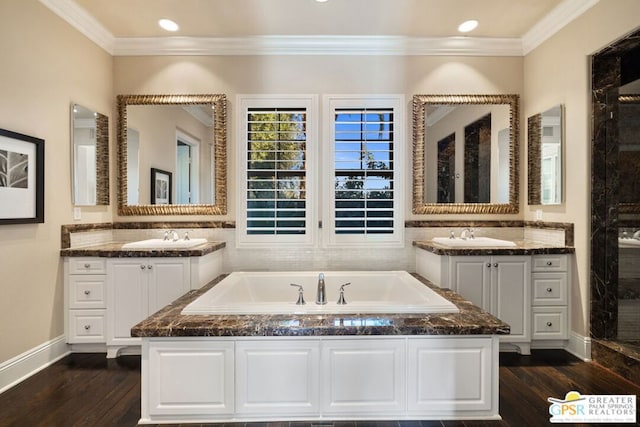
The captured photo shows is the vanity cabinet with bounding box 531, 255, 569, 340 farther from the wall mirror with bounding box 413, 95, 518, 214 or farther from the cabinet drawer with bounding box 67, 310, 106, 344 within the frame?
the cabinet drawer with bounding box 67, 310, 106, 344

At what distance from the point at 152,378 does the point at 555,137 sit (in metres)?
3.45

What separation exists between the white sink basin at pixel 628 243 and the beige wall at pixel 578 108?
1.27 feet

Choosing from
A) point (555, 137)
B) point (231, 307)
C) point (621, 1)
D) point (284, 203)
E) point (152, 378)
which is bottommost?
point (152, 378)

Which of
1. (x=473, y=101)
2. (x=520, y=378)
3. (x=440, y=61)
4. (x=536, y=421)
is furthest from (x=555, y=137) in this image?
(x=536, y=421)

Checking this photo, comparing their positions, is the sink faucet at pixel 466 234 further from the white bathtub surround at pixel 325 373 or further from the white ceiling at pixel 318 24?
the white ceiling at pixel 318 24

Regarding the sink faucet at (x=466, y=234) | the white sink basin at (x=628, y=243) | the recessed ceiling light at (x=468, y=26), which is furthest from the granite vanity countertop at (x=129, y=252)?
the white sink basin at (x=628, y=243)

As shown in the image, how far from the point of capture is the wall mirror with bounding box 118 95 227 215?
3.45 meters

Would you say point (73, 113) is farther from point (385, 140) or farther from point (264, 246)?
point (385, 140)

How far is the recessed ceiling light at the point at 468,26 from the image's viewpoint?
3.16m

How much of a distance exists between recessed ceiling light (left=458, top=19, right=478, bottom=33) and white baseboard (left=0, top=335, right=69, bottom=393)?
4177 mm

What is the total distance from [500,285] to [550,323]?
21.0 inches

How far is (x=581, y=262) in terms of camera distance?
9.45 feet

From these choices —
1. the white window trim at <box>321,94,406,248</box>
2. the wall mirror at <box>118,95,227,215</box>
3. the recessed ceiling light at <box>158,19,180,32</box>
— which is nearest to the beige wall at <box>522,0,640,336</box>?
the white window trim at <box>321,94,406,248</box>

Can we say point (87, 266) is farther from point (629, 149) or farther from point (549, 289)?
point (629, 149)
